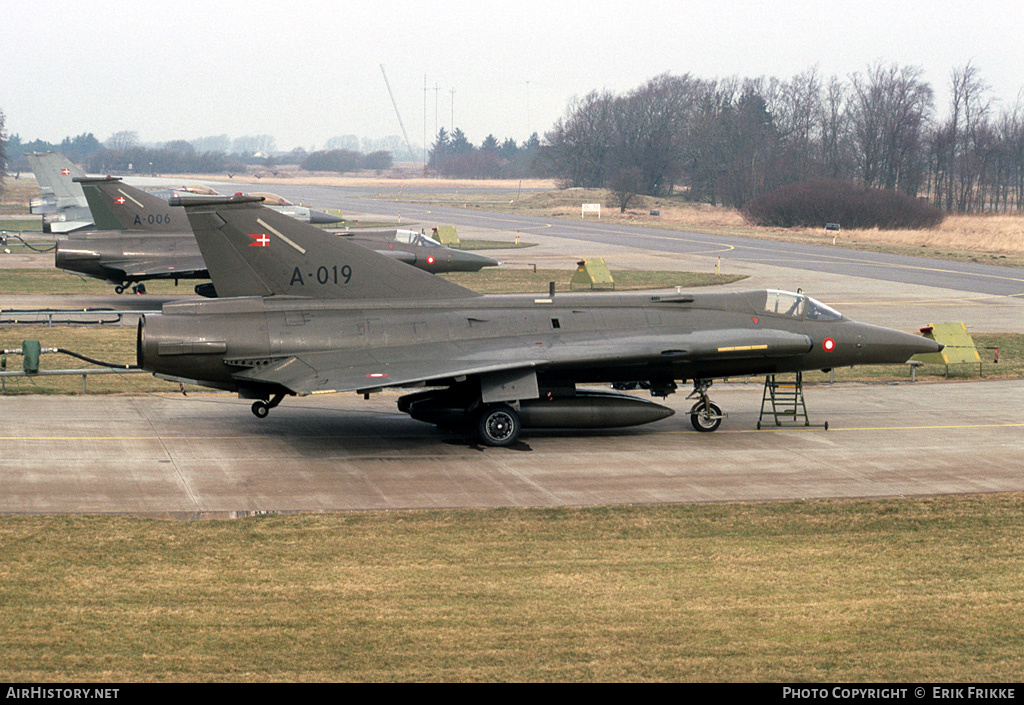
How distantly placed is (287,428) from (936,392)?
15477mm

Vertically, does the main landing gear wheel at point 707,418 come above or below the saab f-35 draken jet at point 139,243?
below

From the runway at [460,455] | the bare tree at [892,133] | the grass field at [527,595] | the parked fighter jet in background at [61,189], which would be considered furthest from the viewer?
the bare tree at [892,133]

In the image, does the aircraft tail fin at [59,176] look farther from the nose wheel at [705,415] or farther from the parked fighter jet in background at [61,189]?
the nose wheel at [705,415]

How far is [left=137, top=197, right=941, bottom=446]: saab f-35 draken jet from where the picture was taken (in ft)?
58.0

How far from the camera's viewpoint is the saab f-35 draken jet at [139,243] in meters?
35.1

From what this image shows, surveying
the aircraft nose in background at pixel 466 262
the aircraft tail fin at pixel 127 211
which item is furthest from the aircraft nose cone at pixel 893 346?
the aircraft tail fin at pixel 127 211

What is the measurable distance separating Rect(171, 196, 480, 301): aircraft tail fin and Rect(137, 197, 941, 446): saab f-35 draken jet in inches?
1.0

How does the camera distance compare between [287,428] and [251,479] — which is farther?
[287,428]

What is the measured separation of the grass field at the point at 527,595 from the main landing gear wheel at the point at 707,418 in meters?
5.25

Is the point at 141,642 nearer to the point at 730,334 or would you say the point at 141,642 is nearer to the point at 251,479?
the point at 251,479

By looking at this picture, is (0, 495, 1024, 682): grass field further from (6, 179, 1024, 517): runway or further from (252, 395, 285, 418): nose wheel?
(252, 395, 285, 418): nose wheel

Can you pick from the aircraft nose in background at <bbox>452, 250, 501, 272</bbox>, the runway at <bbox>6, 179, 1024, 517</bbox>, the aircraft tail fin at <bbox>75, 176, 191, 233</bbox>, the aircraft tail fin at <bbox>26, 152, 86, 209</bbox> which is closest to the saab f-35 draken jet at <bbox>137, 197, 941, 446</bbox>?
the runway at <bbox>6, 179, 1024, 517</bbox>

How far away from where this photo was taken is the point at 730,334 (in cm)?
1966
